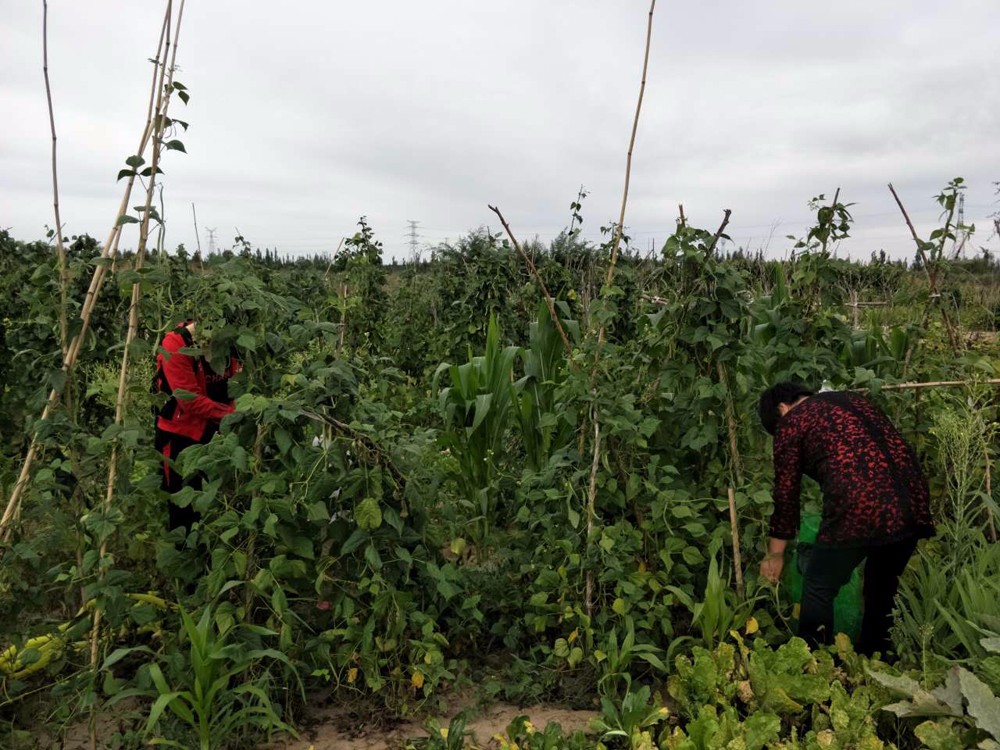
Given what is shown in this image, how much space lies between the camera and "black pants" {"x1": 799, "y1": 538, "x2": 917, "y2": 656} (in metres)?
2.72

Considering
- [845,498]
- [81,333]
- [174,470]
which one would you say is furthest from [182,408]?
[845,498]

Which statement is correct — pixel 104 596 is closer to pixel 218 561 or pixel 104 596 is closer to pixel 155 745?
pixel 218 561

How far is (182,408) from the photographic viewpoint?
3.38m

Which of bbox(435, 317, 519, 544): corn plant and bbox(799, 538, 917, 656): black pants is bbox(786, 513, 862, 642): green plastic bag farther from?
bbox(435, 317, 519, 544): corn plant

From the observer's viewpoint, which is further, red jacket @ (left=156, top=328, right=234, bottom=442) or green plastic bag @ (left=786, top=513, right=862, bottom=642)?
red jacket @ (left=156, top=328, right=234, bottom=442)

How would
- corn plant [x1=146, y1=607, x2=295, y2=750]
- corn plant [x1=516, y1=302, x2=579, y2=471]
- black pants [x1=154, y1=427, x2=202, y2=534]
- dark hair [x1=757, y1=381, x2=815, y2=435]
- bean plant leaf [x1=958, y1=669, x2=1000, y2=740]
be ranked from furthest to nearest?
corn plant [x1=516, y1=302, x2=579, y2=471]
black pants [x1=154, y1=427, x2=202, y2=534]
dark hair [x1=757, y1=381, x2=815, y2=435]
corn plant [x1=146, y1=607, x2=295, y2=750]
bean plant leaf [x1=958, y1=669, x2=1000, y2=740]

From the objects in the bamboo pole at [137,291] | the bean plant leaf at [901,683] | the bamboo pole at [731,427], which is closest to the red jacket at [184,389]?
the bamboo pole at [137,291]

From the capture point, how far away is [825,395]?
2797 mm

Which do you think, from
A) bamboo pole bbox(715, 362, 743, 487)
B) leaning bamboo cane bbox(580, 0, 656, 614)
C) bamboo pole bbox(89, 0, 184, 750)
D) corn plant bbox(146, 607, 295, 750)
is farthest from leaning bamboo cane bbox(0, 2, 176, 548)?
bamboo pole bbox(715, 362, 743, 487)

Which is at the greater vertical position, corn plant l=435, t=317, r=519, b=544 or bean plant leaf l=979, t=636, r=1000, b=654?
corn plant l=435, t=317, r=519, b=544

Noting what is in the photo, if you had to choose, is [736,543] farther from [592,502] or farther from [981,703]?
[981,703]

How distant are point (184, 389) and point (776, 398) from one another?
8.30 ft

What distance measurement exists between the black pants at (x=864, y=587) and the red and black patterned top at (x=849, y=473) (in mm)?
91

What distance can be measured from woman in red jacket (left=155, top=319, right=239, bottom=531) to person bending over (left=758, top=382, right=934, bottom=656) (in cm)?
237
